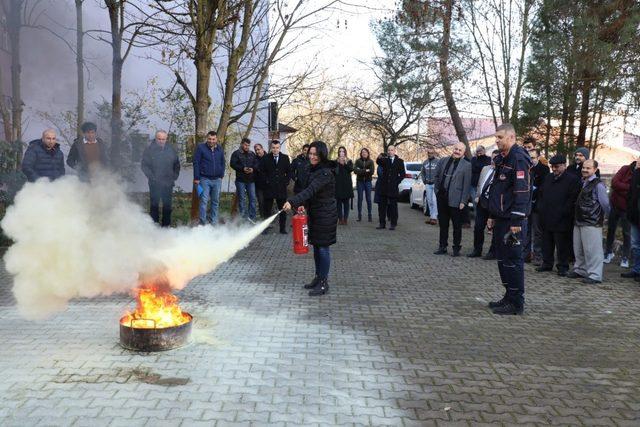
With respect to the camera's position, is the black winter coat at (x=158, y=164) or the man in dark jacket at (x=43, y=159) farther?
the black winter coat at (x=158, y=164)

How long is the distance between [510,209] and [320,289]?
2542 mm

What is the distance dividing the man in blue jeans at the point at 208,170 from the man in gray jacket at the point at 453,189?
454 cm

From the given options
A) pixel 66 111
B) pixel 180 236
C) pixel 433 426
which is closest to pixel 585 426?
pixel 433 426

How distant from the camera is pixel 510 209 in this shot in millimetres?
5852

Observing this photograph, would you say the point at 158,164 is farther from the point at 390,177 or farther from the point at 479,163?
the point at 479,163

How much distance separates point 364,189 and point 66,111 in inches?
310

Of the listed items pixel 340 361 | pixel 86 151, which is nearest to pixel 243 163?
pixel 86 151

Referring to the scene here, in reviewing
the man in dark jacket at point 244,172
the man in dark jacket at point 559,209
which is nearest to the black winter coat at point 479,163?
the man in dark jacket at point 559,209

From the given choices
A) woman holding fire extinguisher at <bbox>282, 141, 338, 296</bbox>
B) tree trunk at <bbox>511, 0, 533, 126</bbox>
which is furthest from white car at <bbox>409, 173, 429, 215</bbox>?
woman holding fire extinguisher at <bbox>282, 141, 338, 296</bbox>

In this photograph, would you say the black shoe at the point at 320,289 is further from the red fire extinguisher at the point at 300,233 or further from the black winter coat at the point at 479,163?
the black winter coat at the point at 479,163

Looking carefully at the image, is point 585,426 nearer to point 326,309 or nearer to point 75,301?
point 326,309

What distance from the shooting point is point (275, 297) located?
21.4 feet

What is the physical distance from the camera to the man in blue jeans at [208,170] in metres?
10.7

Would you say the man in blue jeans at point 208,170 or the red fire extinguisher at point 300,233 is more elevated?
the man in blue jeans at point 208,170
